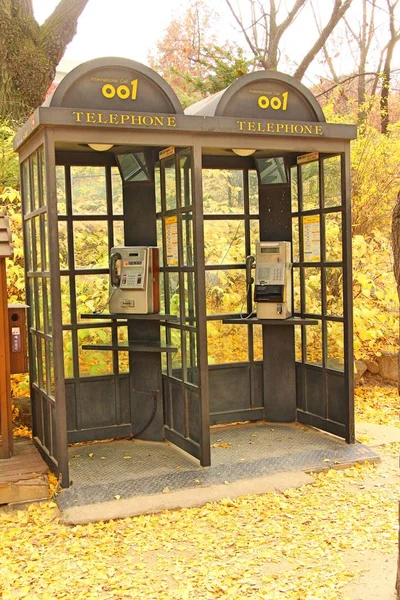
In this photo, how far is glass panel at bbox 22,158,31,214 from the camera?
6.10m

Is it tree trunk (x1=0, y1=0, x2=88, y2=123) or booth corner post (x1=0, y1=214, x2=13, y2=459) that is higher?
tree trunk (x1=0, y1=0, x2=88, y2=123)

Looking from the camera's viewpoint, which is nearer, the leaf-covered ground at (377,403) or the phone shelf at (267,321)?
the phone shelf at (267,321)

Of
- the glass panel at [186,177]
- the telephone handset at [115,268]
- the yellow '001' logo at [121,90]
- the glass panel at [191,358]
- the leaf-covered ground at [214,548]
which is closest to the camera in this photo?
the leaf-covered ground at [214,548]

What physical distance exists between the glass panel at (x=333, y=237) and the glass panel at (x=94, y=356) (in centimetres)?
213

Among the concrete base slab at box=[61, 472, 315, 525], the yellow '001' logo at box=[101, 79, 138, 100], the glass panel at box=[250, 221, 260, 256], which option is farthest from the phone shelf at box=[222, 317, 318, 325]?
the yellow '001' logo at box=[101, 79, 138, 100]

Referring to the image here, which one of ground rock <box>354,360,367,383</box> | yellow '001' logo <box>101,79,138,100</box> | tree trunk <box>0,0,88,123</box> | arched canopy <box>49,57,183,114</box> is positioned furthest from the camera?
ground rock <box>354,360,367,383</box>

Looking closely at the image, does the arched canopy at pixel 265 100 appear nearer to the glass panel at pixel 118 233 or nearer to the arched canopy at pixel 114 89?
the arched canopy at pixel 114 89

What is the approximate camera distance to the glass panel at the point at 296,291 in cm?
695

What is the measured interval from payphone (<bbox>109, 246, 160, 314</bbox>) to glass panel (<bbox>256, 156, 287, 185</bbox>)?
1435 mm

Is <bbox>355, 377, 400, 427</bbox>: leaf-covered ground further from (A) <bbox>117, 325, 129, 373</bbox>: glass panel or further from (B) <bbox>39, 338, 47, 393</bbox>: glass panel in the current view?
(B) <bbox>39, 338, 47, 393</bbox>: glass panel

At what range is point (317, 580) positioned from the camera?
13.1 feet

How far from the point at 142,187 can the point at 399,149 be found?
5.23m

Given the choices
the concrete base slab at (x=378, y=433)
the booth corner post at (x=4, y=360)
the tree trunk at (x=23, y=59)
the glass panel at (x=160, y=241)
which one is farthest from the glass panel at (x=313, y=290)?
the tree trunk at (x=23, y=59)

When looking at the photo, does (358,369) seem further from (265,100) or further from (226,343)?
(265,100)
